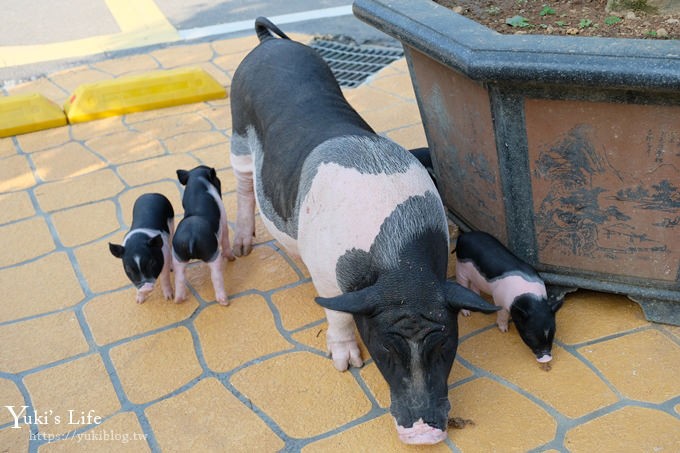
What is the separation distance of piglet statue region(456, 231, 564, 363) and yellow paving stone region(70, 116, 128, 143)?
3072 mm

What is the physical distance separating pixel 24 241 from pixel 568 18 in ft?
10.7

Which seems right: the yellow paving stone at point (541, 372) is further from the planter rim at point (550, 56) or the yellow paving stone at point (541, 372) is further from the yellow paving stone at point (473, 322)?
the planter rim at point (550, 56)

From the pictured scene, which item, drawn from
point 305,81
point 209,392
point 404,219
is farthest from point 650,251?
point 209,392

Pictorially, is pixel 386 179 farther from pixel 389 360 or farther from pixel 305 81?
pixel 305 81

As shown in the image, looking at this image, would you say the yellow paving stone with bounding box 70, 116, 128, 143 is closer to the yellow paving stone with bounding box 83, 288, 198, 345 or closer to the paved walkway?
the paved walkway

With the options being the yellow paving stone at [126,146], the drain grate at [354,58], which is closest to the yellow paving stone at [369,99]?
the drain grate at [354,58]

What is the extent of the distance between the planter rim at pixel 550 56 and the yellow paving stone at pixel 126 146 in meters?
2.60

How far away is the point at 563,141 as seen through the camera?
9.96 ft

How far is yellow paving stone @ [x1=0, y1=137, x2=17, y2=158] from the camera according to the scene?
5309mm

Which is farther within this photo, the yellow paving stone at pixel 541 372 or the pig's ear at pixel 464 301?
the yellow paving stone at pixel 541 372

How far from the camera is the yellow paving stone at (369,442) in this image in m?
2.84

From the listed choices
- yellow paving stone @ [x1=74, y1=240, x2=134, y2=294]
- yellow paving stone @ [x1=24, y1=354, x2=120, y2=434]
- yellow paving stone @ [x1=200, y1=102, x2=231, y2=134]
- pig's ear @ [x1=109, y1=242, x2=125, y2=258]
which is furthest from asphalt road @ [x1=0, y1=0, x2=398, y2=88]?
yellow paving stone @ [x1=24, y1=354, x2=120, y2=434]

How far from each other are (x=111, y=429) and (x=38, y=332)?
0.84m

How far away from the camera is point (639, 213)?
3.09 metres
